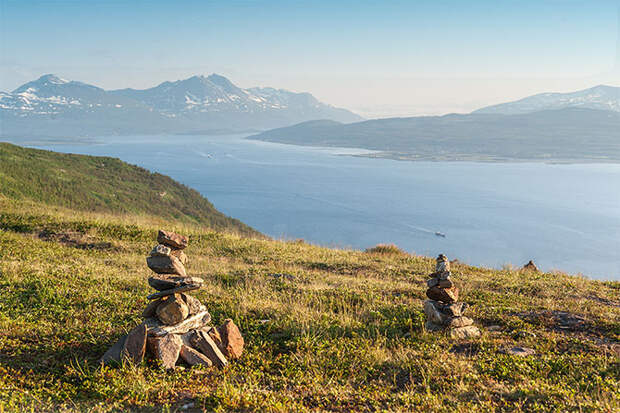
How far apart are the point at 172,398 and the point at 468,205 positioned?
14770 cm

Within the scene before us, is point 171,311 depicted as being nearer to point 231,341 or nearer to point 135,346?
point 135,346

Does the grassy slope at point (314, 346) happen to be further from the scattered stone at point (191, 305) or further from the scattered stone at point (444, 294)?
the scattered stone at point (191, 305)

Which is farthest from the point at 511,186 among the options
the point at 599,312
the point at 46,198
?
the point at 599,312

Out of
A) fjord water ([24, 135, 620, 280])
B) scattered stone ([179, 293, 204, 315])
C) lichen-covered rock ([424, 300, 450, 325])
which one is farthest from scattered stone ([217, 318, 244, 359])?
fjord water ([24, 135, 620, 280])

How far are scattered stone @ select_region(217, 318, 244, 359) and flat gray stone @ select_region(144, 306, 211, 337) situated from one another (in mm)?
509

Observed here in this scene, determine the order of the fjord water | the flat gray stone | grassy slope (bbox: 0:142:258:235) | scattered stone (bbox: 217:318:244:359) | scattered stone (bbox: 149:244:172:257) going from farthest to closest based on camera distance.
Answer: the fjord water → grassy slope (bbox: 0:142:258:235) → scattered stone (bbox: 149:244:172:257) → scattered stone (bbox: 217:318:244:359) → the flat gray stone

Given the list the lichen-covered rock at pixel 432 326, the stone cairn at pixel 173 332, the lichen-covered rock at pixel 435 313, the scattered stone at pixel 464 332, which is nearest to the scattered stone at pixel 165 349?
the stone cairn at pixel 173 332

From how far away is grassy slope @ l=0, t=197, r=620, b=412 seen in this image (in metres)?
5.95

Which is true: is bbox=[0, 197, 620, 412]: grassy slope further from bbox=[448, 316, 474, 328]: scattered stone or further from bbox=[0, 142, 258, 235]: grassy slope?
bbox=[0, 142, 258, 235]: grassy slope

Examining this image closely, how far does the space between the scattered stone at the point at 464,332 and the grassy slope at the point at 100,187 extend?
A: 4151 cm

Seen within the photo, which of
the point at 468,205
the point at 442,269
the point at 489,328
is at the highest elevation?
the point at 442,269

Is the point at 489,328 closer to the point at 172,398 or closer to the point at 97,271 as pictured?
the point at 172,398

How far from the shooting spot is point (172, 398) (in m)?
5.94

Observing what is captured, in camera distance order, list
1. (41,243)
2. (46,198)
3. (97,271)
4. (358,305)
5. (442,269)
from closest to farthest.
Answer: (442,269), (358,305), (97,271), (41,243), (46,198)
